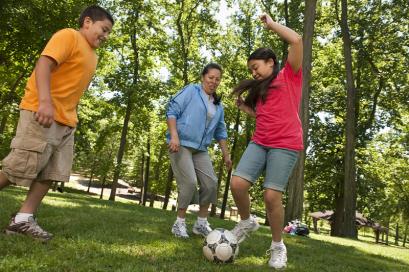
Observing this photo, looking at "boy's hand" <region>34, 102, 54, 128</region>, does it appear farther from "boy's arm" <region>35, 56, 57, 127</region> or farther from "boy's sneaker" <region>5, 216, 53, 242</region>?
"boy's sneaker" <region>5, 216, 53, 242</region>

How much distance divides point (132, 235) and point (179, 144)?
131 cm

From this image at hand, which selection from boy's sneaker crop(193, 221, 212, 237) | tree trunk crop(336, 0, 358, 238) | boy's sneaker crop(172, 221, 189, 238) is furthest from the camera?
tree trunk crop(336, 0, 358, 238)

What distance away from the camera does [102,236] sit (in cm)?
474

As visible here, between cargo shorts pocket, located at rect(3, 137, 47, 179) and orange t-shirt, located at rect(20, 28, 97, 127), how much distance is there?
0.34m

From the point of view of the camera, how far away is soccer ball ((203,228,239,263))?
4184 millimetres

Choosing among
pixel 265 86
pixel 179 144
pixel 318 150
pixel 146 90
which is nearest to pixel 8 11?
pixel 146 90

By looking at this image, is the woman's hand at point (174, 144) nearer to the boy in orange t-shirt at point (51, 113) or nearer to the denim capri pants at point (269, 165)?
the denim capri pants at point (269, 165)

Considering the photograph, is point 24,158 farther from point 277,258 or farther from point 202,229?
point 202,229

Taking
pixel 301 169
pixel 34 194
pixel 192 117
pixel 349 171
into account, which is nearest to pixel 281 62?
pixel 349 171

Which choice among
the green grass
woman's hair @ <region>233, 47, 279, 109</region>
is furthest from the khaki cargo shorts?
woman's hair @ <region>233, 47, 279, 109</region>

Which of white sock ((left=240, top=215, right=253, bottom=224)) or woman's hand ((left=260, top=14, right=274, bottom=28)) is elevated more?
woman's hand ((left=260, top=14, right=274, bottom=28))

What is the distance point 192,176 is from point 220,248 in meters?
1.58

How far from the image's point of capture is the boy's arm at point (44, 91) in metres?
3.64

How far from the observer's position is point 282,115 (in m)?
4.55
